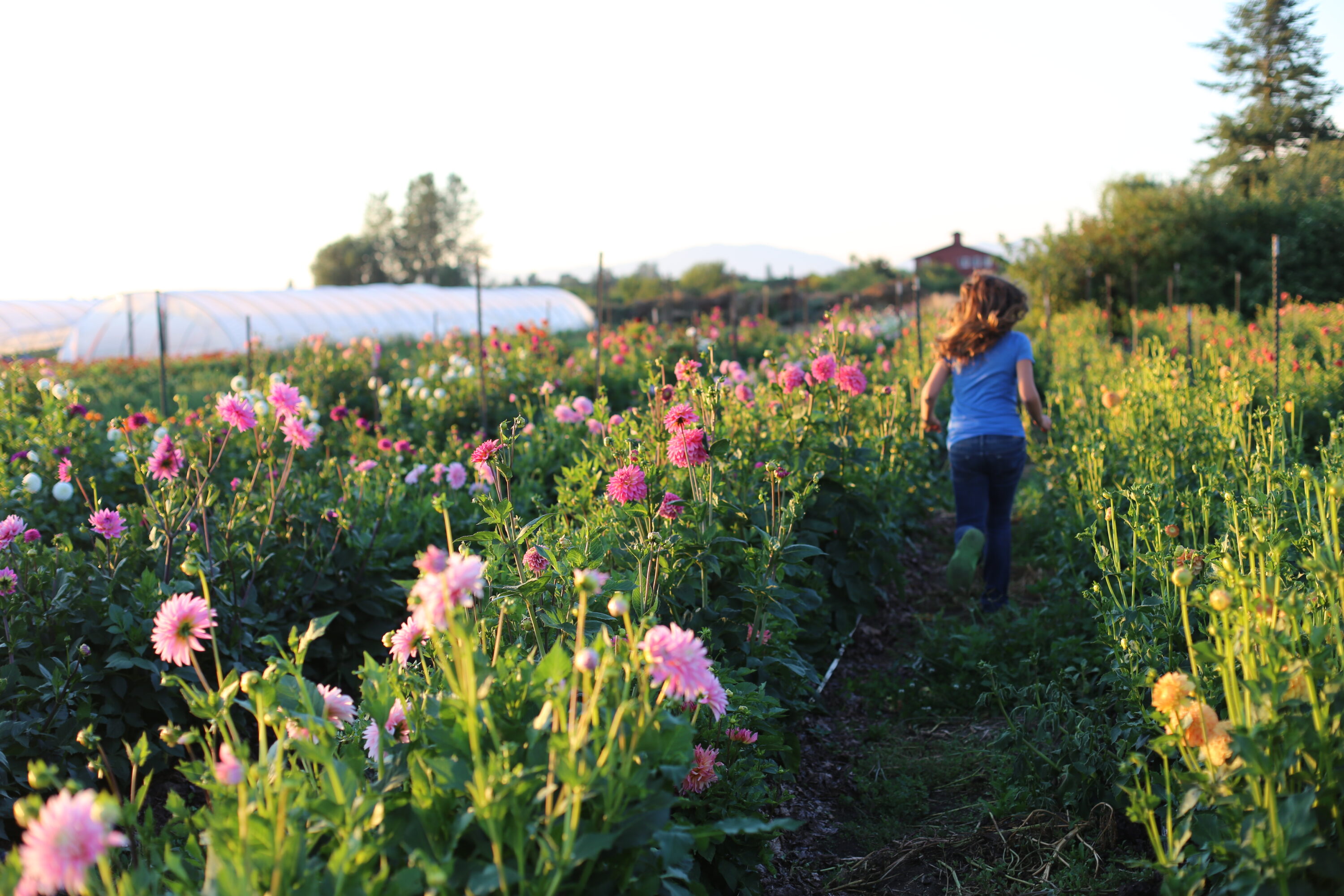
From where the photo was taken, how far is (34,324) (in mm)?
21266

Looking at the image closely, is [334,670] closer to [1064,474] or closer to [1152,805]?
[1152,805]

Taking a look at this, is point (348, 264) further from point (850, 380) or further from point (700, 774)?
point (700, 774)

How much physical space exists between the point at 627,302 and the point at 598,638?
1279 inches

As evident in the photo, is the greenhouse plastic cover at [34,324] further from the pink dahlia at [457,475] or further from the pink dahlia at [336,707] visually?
the pink dahlia at [336,707]

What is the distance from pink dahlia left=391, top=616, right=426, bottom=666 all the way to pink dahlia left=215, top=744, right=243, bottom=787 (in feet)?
1.18

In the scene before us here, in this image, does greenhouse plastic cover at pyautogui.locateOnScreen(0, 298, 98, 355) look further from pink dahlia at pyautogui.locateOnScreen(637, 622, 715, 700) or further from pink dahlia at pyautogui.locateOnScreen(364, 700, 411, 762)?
pink dahlia at pyautogui.locateOnScreen(637, 622, 715, 700)

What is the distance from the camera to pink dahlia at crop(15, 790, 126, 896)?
0.91m

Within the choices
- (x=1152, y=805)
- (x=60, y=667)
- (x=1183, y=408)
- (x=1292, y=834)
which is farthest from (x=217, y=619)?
(x=1183, y=408)

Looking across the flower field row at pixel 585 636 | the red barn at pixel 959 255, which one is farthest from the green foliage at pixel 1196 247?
the red barn at pixel 959 255

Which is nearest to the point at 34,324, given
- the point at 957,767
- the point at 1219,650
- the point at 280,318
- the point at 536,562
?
the point at 280,318

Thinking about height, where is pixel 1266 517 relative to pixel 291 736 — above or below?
above

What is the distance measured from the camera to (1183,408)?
4.55 metres

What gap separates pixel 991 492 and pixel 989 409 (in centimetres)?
41

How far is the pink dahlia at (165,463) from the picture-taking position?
9.35 ft
